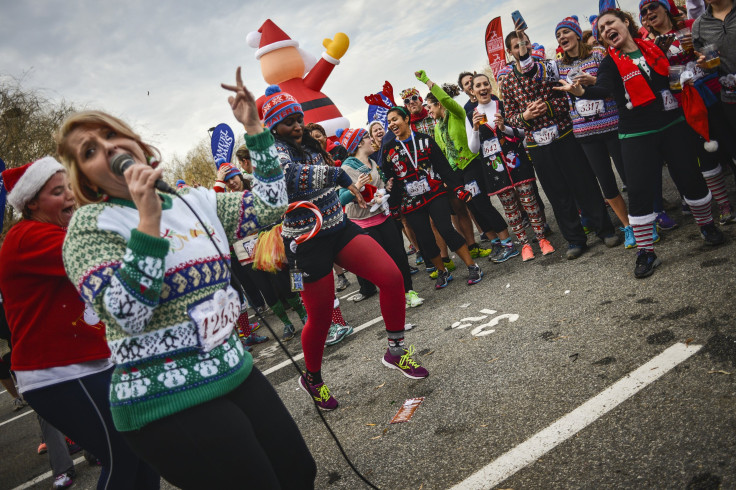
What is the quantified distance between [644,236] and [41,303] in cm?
433

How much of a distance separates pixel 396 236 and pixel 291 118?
8.34 feet

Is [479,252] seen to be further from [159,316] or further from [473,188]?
[159,316]

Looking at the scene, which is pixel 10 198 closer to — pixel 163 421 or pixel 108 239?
pixel 108 239

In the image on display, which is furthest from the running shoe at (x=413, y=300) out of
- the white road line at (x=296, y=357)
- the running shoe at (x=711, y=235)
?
the running shoe at (x=711, y=235)

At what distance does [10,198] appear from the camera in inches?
102

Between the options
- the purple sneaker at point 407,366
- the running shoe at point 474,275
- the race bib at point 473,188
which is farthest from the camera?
the race bib at point 473,188

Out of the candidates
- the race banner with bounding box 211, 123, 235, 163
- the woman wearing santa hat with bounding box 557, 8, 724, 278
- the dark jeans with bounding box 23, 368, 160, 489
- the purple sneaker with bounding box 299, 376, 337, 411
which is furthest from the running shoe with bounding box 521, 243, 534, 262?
the dark jeans with bounding box 23, 368, 160, 489

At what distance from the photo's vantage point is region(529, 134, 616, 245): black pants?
5219mm

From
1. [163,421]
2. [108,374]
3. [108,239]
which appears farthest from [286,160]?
[163,421]

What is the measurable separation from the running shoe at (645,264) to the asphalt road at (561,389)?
7cm

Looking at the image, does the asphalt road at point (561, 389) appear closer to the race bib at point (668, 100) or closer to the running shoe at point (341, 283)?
the race bib at point (668, 100)

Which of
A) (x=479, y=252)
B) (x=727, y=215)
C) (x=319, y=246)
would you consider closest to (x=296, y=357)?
(x=319, y=246)

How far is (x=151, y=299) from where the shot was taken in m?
1.47

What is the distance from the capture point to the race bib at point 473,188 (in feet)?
21.5
